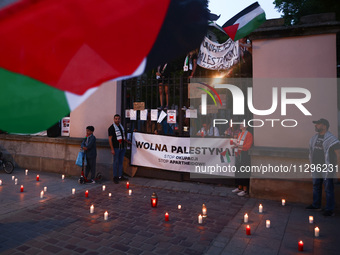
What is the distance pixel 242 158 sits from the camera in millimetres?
7410

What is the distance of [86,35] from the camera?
126 centimetres

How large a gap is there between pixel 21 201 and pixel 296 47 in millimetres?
8321

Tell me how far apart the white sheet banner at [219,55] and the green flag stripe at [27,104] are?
7.60m

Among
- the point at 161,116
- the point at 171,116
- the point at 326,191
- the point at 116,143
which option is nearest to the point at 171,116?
the point at 171,116

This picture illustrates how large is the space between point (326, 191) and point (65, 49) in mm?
6557

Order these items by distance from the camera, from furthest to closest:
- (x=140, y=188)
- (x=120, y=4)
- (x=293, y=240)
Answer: (x=140, y=188) < (x=293, y=240) < (x=120, y=4)

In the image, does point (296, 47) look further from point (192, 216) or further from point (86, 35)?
point (86, 35)

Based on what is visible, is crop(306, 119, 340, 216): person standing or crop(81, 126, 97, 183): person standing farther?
crop(81, 126, 97, 183): person standing

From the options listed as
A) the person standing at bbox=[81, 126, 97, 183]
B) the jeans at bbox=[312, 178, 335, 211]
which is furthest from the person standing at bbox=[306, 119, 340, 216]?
the person standing at bbox=[81, 126, 97, 183]

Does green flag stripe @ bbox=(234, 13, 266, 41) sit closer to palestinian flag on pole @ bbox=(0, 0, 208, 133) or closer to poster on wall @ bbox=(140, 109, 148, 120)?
poster on wall @ bbox=(140, 109, 148, 120)

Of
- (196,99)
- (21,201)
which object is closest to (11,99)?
(21,201)

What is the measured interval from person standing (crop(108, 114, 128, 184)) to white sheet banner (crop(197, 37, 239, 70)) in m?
3.50

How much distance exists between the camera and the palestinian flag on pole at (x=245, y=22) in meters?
7.28

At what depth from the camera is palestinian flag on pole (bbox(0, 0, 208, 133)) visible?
1.15 metres
